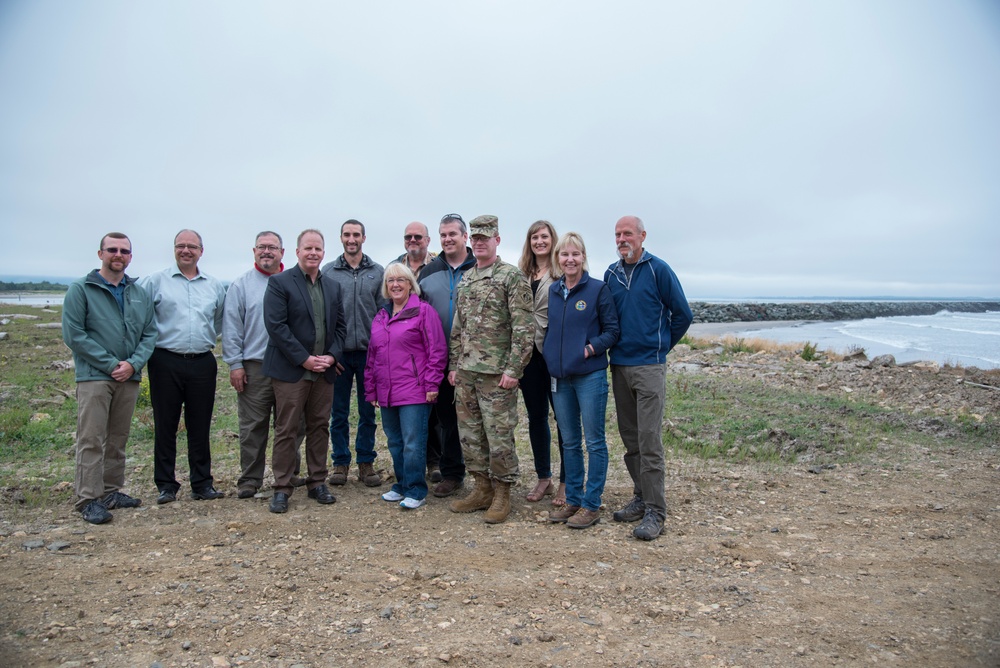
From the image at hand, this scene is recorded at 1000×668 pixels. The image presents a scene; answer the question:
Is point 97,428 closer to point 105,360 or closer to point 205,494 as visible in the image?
point 105,360

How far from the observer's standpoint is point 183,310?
5359 mm

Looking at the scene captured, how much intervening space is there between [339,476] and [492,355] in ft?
7.02

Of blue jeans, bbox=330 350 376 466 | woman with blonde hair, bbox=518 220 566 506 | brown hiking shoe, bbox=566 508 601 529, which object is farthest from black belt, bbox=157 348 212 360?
brown hiking shoe, bbox=566 508 601 529

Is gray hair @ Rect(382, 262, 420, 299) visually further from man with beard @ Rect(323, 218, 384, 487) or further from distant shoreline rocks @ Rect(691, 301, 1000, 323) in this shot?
distant shoreline rocks @ Rect(691, 301, 1000, 323)

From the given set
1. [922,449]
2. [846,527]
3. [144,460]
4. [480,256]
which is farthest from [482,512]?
[922,449]

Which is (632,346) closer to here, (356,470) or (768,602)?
(768,602)

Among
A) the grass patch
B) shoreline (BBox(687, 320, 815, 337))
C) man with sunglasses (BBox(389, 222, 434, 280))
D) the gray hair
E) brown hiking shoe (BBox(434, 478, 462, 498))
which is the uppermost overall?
man with sunglasses (BBox(389, 222, 434, 280))

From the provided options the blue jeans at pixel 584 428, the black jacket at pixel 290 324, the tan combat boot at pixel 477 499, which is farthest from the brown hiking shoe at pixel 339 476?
the blue jeans at pixel 584 428

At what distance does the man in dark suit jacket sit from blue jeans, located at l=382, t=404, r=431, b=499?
610 mm

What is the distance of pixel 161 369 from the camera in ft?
17.3

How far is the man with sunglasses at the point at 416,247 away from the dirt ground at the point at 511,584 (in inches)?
86.8

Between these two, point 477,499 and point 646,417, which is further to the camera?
point 477,499

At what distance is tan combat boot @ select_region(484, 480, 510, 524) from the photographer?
4953 mm

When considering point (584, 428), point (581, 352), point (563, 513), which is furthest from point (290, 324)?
point (563, 513)
